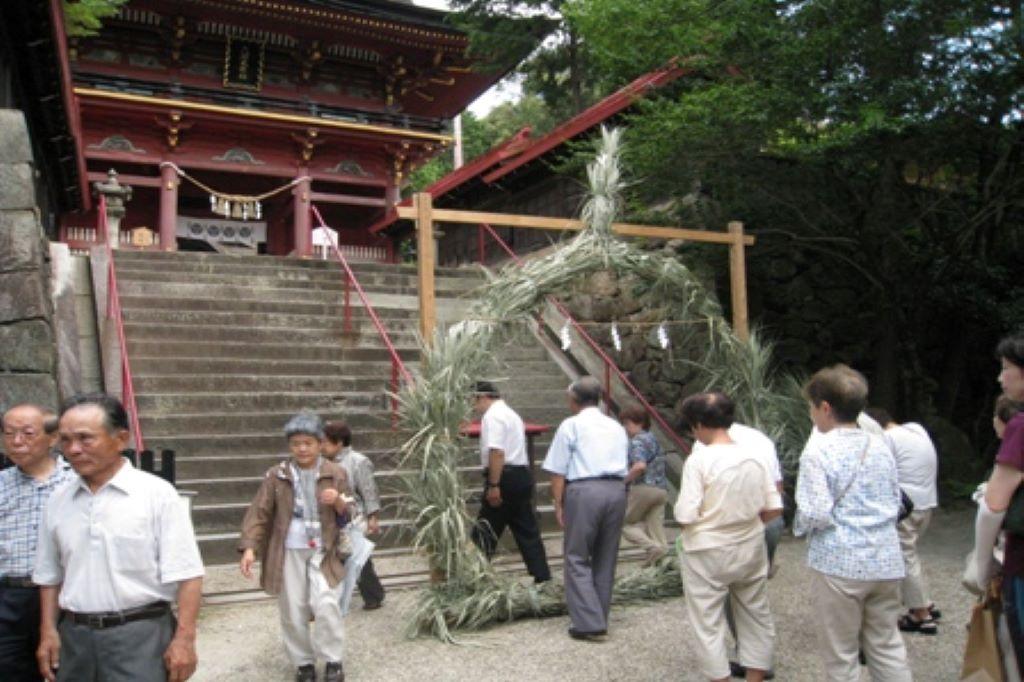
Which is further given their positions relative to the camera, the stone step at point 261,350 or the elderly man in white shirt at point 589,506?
the stone step at point 261,350

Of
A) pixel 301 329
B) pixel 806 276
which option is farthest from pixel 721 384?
pixel 806 276

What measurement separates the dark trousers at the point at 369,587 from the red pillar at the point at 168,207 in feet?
41.1

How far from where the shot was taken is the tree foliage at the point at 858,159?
28.4ft

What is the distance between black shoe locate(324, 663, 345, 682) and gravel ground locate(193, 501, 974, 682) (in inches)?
9.2

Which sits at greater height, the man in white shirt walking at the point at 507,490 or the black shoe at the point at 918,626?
the man in white shirt walking at the point at 507,490

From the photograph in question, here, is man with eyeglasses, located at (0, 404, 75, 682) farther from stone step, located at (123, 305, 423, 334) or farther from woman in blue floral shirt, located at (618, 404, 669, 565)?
stone step, located at (123, 305, 423, 334)

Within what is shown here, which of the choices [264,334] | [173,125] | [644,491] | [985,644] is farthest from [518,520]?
[173,125]

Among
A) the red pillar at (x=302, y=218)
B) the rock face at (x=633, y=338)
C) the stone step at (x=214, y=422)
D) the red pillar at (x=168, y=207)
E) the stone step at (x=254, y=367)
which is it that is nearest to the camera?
the stone step at (x=214, y=422)

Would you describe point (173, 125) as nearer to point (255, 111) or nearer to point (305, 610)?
point (255, 111)

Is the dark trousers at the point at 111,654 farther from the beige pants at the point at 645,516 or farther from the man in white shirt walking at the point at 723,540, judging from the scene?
the beige pants at the point at 645,516

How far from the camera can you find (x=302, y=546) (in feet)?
14.5

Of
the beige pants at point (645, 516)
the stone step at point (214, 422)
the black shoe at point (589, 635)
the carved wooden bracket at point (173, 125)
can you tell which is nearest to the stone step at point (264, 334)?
the stone step at point (214, 422)

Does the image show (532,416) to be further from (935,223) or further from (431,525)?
(935,223)

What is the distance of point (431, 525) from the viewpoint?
553cm
